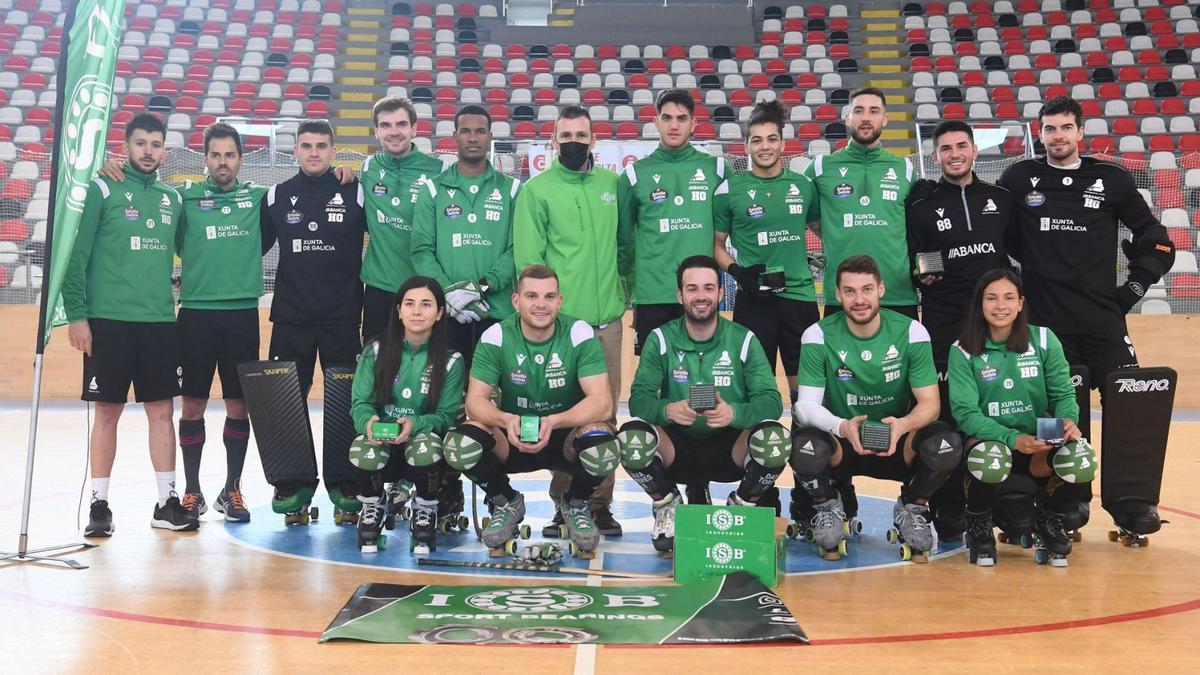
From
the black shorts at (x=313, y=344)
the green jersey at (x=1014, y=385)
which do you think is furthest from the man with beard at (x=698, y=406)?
the black shorts at (x=313, y=344)

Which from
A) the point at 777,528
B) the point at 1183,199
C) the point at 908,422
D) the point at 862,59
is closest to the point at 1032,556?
the point at 908,422

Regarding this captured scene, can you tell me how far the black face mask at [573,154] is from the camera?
16.4ft

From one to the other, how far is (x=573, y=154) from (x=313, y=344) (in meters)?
1.69

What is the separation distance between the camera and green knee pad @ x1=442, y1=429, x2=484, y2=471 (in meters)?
4.35

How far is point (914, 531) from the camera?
4.36 metres

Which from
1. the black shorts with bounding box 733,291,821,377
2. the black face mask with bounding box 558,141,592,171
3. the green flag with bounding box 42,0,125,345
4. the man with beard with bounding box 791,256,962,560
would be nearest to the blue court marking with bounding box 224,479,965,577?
the man with beard with bounding box 791,256,962,560

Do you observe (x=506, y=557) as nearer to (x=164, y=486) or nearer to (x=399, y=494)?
(x=399, y=494)

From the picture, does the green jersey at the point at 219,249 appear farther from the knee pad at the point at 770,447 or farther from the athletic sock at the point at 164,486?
the knee pad at the point at 770,447

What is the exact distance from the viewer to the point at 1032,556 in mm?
4535

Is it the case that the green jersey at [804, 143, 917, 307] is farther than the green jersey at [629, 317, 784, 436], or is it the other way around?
the green jersey at [804, 143, 917, 307]

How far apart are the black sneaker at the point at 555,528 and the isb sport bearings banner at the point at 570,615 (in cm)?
104

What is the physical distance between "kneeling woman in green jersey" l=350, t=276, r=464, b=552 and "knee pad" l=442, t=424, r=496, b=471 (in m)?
0.19

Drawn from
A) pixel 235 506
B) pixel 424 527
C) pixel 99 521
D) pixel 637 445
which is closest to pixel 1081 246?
pixel 637 445

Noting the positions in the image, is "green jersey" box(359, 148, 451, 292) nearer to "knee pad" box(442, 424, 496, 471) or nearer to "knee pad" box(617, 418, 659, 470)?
"knee pad" box(442, 424, 496, 471)
